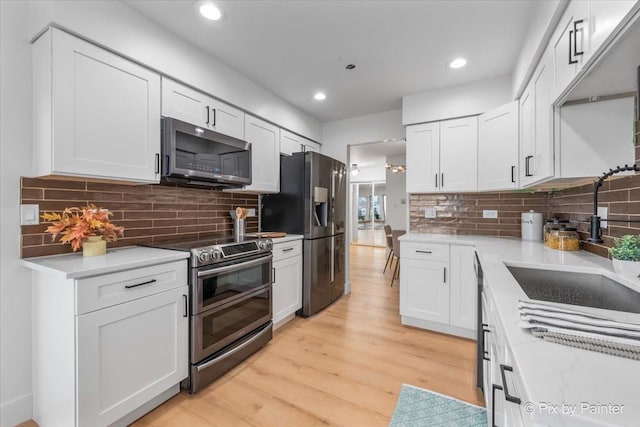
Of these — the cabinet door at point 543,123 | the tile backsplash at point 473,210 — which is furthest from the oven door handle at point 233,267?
the cabinet door at point 543,123

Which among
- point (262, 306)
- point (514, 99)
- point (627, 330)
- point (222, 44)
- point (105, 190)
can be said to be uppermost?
point (222, 44)

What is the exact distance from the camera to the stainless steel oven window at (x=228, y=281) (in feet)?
5.89

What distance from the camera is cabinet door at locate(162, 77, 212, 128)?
6.57 ft

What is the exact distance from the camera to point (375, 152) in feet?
20.5

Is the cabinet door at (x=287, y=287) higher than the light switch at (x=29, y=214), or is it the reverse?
the light switch at (x=29, y=214)

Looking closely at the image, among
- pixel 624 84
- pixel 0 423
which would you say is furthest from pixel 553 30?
pixel 0 423

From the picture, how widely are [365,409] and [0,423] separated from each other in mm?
2034

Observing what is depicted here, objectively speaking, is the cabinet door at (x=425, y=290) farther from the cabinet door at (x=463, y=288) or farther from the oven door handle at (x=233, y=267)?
the oven door handle at (x=233, y=267)

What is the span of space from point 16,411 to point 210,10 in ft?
8.72

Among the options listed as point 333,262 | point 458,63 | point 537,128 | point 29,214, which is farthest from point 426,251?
point 29,214

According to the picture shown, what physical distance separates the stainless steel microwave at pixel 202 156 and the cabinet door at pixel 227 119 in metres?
0.15

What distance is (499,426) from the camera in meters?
0.91

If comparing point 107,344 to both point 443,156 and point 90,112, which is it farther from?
point 443,156

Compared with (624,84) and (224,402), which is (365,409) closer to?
(224,402)
